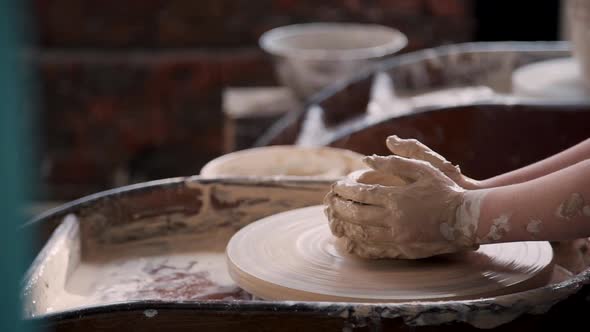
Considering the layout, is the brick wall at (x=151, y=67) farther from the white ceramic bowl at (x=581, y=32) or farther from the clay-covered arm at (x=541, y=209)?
the clay-covered arm at (x=541, y=209)

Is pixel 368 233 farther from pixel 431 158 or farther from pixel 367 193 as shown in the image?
pixel 431 158

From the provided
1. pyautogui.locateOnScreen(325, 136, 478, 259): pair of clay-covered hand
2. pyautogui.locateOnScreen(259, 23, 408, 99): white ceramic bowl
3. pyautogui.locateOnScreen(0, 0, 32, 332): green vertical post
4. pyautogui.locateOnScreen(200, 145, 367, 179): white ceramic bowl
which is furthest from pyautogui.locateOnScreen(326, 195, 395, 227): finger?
pyautogui.locateOnScreen(259, 23, 408, 99): white ceramic bowl

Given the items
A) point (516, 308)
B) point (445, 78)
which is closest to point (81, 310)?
point (516, 308)

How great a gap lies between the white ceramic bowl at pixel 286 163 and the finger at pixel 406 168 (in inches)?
29.0

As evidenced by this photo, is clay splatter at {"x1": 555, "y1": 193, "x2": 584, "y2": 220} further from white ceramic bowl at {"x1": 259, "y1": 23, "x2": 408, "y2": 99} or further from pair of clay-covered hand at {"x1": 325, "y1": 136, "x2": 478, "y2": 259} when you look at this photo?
white ceramic bowl at {"x1": 259, "y1": 23, "x2": 408, "y2": 99}

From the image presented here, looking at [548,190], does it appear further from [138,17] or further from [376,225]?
[138,17]

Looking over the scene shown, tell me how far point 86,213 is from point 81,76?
124 inches

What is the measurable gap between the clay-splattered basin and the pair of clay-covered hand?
176 millimetres

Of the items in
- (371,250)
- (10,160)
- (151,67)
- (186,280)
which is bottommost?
(151,67)

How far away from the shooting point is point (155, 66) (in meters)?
4.65

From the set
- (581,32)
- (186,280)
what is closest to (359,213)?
(186,280)

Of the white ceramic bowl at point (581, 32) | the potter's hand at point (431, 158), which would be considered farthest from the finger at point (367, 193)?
the white ceramic bowl at point (581, 32)

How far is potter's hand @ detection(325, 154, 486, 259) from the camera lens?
129 centimetres

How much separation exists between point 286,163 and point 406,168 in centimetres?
88
